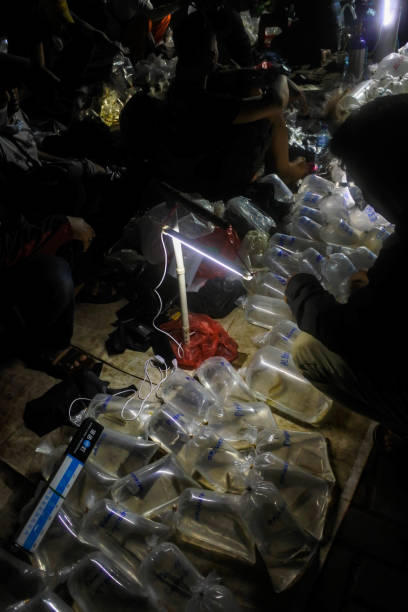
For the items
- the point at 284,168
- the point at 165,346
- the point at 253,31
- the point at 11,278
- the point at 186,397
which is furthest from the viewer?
the point at 253,31

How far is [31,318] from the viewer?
304 cm

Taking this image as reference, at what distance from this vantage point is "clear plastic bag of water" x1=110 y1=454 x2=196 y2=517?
A: 215 cm

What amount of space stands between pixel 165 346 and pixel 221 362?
582mm

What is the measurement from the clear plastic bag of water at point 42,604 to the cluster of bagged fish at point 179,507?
0.03 ft

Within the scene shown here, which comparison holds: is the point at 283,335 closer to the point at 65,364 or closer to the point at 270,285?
the point at 270,285

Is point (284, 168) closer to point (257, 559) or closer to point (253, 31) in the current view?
point (257, 559)

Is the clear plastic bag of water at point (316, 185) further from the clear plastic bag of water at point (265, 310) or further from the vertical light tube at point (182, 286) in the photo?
the vertical light tube at point (182, 286)

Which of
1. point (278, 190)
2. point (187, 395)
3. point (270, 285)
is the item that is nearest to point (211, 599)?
point (187, 395)

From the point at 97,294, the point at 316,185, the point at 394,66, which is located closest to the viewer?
the point at 97,294

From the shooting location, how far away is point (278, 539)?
6.35ft

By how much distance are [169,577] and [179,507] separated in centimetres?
32

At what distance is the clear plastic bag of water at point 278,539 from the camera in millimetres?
1905

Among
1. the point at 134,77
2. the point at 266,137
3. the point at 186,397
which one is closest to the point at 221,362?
the point at 186,397

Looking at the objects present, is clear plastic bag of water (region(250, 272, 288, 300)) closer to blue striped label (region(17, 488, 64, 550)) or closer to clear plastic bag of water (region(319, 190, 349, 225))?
clear plastic bag of water (region(319, 190, 349, 225))
